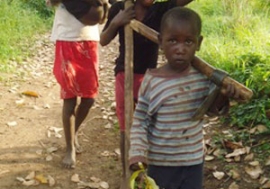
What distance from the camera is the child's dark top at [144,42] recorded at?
2.94 m

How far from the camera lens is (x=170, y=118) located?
228 cm

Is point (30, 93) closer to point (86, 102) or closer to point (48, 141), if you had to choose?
point (48, 141)

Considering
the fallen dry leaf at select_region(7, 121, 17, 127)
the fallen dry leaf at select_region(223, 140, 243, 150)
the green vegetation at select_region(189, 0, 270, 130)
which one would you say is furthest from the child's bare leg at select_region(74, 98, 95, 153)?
the green vegetation at select_region(189, 0, 270, 130)

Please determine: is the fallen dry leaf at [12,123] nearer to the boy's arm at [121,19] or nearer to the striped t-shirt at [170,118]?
the boy's arm at [121,19]

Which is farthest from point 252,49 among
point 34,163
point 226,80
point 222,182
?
point 226,80

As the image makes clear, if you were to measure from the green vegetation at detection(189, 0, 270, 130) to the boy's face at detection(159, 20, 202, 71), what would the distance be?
188cm

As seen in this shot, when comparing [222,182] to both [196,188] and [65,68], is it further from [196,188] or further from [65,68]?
[65,68]

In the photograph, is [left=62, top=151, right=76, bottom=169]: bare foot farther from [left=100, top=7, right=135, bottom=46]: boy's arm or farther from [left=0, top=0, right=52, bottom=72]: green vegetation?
[left=0, top=0, right=52, bottom=72]: green vegetation

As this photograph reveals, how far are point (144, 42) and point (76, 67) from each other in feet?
2.82

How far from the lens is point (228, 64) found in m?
4.86

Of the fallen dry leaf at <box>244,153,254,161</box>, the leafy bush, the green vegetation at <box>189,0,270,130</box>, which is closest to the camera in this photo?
the fallen dry leaf at <box>244,153,254,161</box>

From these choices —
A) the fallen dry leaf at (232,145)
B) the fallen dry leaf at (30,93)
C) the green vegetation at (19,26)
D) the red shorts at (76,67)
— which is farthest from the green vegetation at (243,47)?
the green vegetation at (19,26)

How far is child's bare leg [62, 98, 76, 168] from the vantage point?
12.4ft

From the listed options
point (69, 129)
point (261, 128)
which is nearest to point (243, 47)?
point (261, 128)
